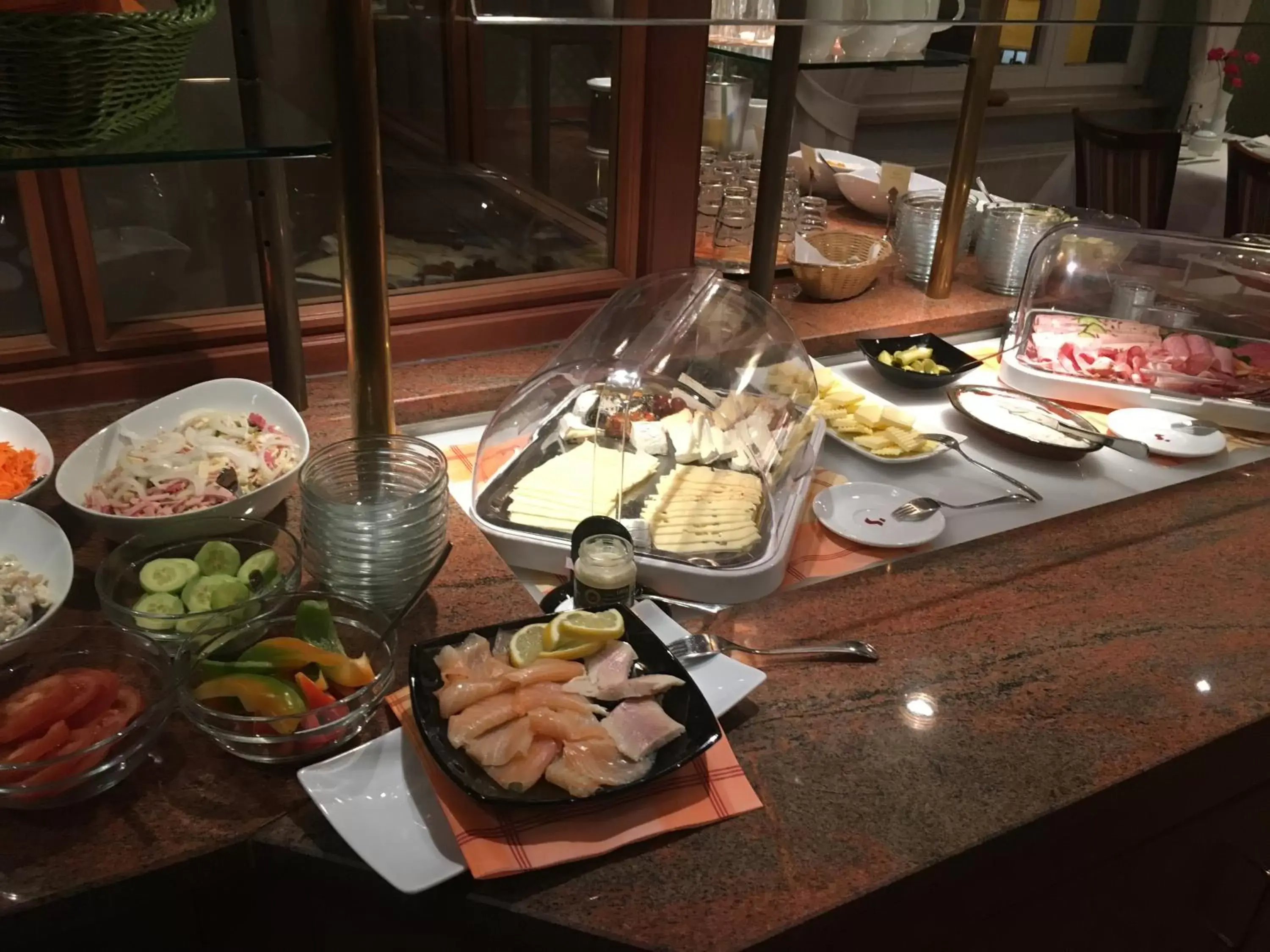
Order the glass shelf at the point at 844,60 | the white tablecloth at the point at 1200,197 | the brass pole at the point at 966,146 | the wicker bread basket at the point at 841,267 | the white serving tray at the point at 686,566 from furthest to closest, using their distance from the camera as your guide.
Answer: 1. the white tablecloth at the point at 1200,197
2. the wicker bread basket at the point at 841,267
3. the brass pole at the point at 966,146
4. the glass shelf at the point at 844,60
5. the white serving tray at the point at 686,566

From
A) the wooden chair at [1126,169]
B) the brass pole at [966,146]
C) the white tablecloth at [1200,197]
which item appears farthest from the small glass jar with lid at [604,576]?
the white tablecloth at [1200,197]

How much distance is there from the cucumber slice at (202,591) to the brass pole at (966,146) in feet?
3.69

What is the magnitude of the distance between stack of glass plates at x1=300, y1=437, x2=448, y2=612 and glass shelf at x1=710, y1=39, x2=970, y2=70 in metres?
0.63

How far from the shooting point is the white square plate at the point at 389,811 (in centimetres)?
62

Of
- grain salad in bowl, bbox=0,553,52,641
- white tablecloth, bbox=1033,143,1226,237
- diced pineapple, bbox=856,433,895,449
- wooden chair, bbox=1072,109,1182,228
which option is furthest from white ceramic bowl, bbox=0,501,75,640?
white tablecloth, bbox=1033,143,1226,237

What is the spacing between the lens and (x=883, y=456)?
1.15m

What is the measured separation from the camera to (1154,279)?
4.69 ft

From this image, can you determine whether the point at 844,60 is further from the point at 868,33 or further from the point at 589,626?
the point at 589,626

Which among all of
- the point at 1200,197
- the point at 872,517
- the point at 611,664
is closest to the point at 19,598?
the point at 611,664

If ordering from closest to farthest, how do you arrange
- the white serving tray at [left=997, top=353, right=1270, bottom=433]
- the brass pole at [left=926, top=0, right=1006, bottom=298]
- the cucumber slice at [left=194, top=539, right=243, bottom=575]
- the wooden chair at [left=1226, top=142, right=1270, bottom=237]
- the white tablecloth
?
1. the cucumber slice at [left=194, top=539, right=243, bottom=575]
2. the white serving tray at [left=997, top=353, right=1270, bottom=433]
3. the brass pole at [left=926, top=0, right=1006, bottom=298]
4. the wooden chair at [left=1226, top=142, right=1270, bottom=237]
5. the white tablecloth

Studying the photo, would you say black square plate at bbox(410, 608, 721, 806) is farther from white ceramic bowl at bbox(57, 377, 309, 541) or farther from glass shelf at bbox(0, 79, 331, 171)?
glass shelf at bbox(0, 79, 331, 171)

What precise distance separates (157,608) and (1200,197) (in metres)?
3.47

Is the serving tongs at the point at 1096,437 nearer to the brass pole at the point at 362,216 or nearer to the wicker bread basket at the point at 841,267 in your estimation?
the wicker bread basket at the point at 841,267

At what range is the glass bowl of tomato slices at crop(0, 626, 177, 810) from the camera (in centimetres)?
63
